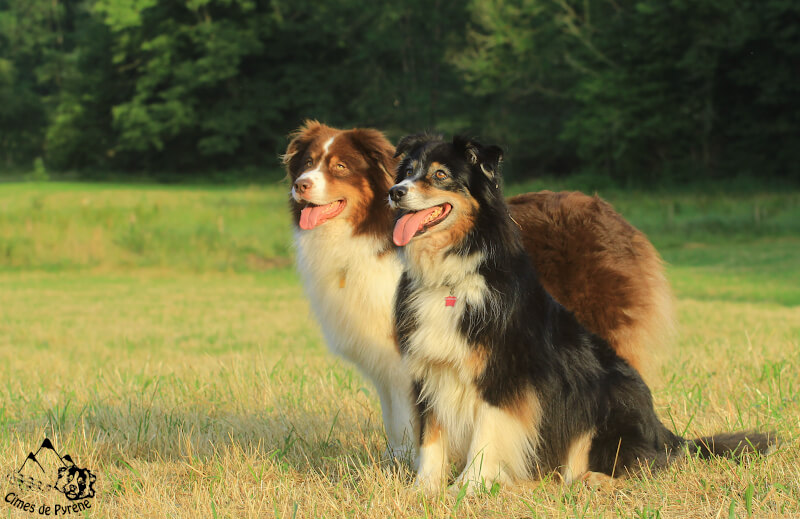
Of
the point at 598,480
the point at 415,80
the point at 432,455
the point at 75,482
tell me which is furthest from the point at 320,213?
the point at 415,80

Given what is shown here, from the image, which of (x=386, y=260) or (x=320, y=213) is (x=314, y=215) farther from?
(x=386, y=260)

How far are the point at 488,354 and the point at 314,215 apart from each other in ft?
5.48

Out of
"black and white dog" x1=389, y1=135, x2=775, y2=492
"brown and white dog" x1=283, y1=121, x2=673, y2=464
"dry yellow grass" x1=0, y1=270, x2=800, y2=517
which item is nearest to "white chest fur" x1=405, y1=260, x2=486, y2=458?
"black and white dog" x1=389, y1=135, x2=775, y2=492

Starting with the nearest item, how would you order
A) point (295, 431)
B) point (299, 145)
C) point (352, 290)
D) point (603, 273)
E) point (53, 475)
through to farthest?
point (53, 475), point (352, 290), point (295, 431), point (603, 273), point (299, 145)

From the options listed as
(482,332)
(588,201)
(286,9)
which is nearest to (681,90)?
(286,9)

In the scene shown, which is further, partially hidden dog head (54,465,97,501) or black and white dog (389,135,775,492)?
partially hidden dog head (54,465,97,501)

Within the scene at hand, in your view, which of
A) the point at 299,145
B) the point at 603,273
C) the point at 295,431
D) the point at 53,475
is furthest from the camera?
the point at 299,145

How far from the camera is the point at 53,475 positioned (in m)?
4.62

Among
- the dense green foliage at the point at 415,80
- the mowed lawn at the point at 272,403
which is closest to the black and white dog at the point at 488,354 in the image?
the mowed lawn at the point at 272,403

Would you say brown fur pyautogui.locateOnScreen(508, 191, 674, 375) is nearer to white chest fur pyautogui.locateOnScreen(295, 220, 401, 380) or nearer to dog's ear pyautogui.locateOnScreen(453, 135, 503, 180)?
white chest fur pyautogui.locateOnScreen(295, 220, 401, 380)

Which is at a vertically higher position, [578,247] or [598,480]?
[578,247]

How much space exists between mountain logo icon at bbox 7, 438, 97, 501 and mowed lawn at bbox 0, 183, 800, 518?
79 millimetres

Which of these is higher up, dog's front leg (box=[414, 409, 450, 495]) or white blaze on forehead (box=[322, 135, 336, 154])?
white blaze on forehead (box=[322, 135, 336, 154])

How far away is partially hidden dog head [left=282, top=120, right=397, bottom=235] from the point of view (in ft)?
16.8
